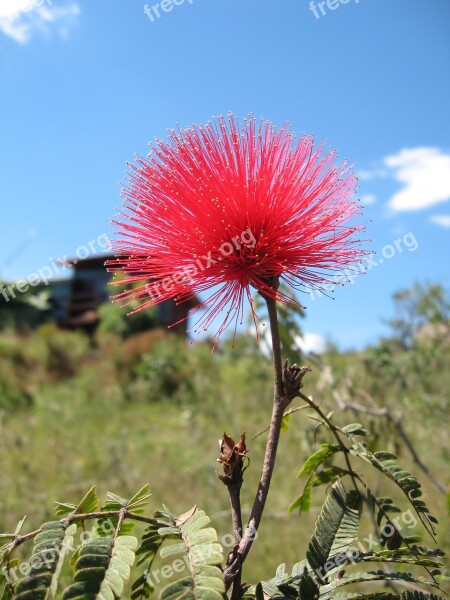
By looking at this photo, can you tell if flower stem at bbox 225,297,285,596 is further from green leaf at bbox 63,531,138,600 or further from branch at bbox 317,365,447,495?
branch at bbox 317,365,447,495

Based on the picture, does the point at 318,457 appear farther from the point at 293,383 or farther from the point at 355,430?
the point at 293,383

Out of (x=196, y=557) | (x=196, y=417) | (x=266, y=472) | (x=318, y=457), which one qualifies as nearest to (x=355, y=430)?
(x=318, y=457)

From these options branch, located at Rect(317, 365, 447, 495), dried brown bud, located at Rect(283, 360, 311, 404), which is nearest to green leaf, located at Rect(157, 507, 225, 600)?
dried brown bud, located at Rect(283, 360, 311, 404)

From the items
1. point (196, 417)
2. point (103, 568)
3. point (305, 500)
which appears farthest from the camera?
point (196, 417)

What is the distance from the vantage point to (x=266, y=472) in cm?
115

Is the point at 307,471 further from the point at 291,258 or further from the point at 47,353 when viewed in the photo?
the point at 47,353

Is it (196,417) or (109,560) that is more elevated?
(196,417)

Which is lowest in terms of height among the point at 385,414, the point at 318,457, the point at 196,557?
the point at 196,557

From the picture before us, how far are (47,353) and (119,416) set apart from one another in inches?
218

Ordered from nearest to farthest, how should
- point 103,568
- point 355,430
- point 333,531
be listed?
point 103,568 → point 333,531 → point 355,430

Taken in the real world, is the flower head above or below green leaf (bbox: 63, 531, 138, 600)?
above

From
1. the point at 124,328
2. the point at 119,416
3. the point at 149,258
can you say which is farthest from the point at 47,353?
the point at 149,258

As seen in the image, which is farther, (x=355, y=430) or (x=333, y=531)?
(x=355, y=430)

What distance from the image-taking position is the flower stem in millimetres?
Answer: 1085
